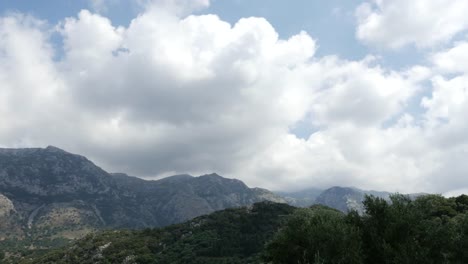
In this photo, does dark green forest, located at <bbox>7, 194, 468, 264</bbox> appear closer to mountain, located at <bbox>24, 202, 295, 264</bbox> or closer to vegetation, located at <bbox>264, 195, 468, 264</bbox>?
vegetation, located at <bbox>264, 195, 468, 264</bbox>

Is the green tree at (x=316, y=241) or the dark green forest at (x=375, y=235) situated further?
the green tree at (x=316, y=241)

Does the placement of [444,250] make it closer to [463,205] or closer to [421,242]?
[421,242]

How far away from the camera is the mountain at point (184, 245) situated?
150500 millimetres

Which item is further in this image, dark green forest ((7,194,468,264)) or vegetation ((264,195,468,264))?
dark green forest ((7,194,468,264))

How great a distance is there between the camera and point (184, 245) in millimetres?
167125

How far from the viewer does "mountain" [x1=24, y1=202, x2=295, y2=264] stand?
494 ft

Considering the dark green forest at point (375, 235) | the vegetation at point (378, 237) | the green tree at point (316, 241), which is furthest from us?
the green tree at point (316, 241)

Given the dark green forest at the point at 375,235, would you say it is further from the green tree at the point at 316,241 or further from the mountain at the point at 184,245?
the mountain at the point at 184,245

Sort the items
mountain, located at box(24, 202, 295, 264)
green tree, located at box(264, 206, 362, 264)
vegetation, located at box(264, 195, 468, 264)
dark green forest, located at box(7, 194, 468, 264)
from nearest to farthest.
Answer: vegetation, located at box(264, 195, 468, 264)
dark green forest, located at box(7, 194, 468, 264)
green tree, located at box(264, 206, 362, 264)
mountain, located at box(24, 202, 295, 264)

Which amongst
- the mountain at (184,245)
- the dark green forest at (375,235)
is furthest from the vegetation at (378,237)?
the mountain at (184,245)

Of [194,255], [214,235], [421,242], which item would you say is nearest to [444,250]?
[421,242]

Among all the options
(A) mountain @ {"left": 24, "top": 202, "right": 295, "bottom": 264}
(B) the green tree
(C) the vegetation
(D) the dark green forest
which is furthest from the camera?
(A) mountain @ {"left": 24, "top": 202, "right": 295, "bottom": 264}

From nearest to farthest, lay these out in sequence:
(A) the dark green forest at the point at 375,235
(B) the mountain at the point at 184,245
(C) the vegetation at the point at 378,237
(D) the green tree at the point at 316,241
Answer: (C) the vegetation at the point at 378,237 → (A) the dark green forest at the point at 375,235 → (D) the green tree at the point at 316,241 → (B) the mountain at the point at 184,245

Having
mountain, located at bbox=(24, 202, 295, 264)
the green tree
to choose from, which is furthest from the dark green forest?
mountain, located at bbox=(24, 202, 295, 264)
